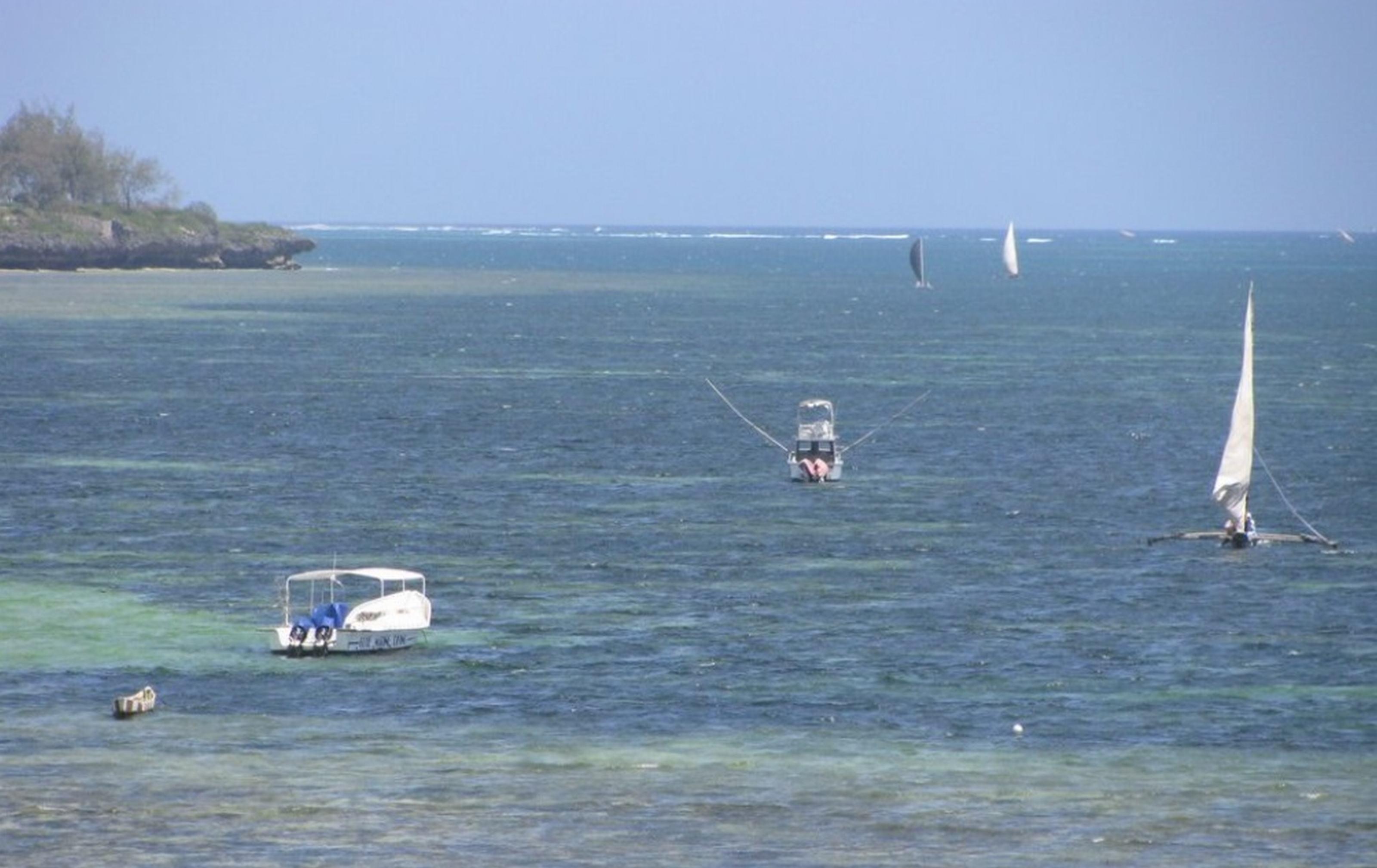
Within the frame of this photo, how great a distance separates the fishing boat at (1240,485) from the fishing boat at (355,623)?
2517 centimetres

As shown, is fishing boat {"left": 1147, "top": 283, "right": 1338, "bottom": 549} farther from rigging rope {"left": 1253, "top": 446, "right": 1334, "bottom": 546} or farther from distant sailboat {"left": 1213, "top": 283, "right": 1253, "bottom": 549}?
rigging rope {"left": 1253, "top": 446, "right": 1334, "bottom": 546}

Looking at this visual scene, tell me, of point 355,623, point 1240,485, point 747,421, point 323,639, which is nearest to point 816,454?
point 1240,485

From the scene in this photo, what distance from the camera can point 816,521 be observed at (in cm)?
7850

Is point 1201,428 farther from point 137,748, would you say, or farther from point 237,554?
point 137,748

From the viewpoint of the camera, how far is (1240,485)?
7219cm

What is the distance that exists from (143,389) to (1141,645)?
3111 inches

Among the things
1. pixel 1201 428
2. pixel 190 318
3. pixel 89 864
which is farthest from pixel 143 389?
pixel 89 864

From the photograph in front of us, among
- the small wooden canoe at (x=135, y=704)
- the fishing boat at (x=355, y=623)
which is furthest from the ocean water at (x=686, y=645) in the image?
the fishing boat at (x=355, y=623)

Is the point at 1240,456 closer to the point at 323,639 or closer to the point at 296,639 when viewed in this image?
the point at 323,639

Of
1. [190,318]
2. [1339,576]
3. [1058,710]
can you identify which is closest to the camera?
[1058,710]

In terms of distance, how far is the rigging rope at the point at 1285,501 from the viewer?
74.7 metres

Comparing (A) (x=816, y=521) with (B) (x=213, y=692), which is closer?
(B) (x=213, y=692)

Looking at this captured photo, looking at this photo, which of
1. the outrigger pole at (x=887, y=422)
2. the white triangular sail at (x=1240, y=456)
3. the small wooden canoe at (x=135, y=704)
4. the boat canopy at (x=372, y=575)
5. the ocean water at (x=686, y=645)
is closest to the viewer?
the ocean water at (x=686, y=645)

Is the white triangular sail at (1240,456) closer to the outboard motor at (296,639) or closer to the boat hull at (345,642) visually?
the boat hull at (345,642)
